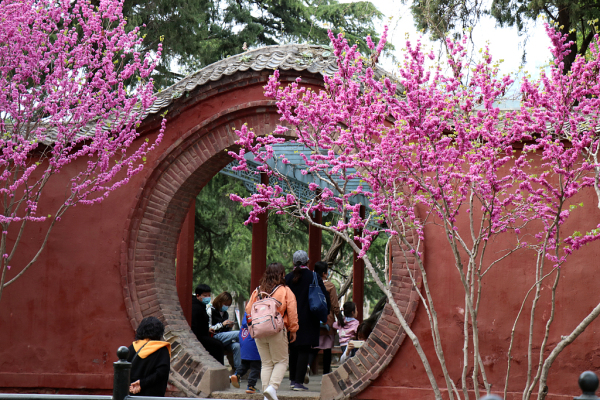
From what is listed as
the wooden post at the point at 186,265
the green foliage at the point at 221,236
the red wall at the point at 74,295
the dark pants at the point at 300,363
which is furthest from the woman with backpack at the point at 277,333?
the green foliage at the point at 221,236

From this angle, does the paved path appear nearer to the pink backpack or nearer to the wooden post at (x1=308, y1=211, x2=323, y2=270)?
the pink backpack

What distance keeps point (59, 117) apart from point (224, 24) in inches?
363

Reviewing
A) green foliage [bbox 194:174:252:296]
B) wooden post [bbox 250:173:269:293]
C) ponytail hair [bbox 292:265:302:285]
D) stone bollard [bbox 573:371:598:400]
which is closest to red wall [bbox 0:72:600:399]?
ponytail hair [bbox 292:265:302:285]

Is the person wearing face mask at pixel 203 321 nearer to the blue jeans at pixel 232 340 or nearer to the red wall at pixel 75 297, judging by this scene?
the blue jeans at pixel 232 340

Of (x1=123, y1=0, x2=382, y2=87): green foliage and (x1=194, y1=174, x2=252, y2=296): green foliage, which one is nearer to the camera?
(x1=123, y1=0, x2=382, y2=87): green foliage

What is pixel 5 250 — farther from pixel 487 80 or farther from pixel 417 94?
pixel 487 80

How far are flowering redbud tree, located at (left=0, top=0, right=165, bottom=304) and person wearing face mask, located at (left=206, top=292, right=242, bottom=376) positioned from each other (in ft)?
7.62

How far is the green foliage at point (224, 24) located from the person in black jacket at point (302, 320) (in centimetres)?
655

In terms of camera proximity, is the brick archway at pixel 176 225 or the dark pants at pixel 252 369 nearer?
the dark pants at pixel 252 369

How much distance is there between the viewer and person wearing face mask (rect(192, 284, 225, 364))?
8.28 meters

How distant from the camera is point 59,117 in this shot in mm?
7406

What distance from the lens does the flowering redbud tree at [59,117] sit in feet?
Result: 23.8

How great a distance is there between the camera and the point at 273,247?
794 inches

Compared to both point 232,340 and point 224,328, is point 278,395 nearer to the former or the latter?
point 232,340
